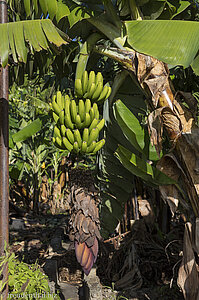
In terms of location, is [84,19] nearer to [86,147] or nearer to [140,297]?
[86,147]

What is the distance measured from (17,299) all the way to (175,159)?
4.55 ft

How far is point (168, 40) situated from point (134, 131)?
2.36 ft

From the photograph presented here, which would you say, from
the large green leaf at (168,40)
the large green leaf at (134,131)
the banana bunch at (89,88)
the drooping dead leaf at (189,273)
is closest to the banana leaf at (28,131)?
the large green leaf at (134,131)

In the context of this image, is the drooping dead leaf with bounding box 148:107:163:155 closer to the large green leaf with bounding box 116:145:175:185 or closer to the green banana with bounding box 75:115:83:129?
the large green leaf with bounding box 116:145:175:185

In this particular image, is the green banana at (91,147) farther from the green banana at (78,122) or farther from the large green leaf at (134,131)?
the large green leaf at (134,131)

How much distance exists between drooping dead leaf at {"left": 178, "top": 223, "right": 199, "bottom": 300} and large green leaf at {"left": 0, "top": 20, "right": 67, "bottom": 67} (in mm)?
1609

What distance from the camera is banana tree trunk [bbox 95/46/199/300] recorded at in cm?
229

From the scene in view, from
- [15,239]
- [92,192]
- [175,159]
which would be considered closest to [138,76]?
[175,159]

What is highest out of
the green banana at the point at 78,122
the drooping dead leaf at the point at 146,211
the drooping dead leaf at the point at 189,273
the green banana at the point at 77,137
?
the green banana at the point at 78,122

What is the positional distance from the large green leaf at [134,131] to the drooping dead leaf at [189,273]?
0.62 metres

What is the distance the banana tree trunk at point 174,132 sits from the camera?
7.52ft

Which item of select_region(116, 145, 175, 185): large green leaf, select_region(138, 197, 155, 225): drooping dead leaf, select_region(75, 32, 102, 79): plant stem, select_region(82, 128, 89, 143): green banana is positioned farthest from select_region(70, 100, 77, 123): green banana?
select_region(138, 197, 155, 225): drooping dead leaf

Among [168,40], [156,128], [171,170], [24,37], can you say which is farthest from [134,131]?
[24,37]

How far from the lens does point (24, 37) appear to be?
195 centimetres
